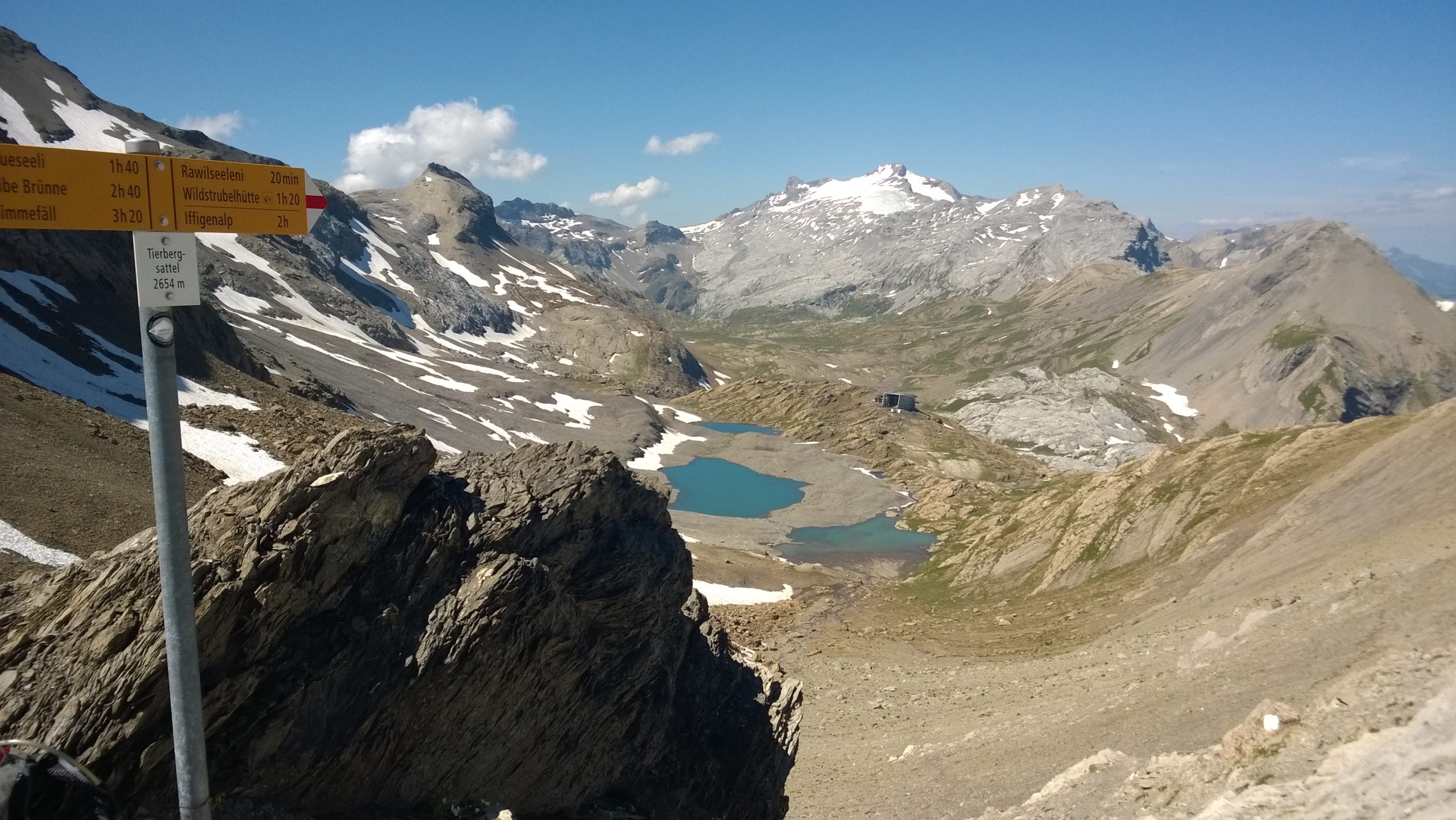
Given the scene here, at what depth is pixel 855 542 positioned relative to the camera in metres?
84.0

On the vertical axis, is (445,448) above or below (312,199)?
below

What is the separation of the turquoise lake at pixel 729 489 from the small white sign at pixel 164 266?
86.4 metres

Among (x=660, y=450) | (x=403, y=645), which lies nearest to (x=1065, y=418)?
(x=660, y=450)

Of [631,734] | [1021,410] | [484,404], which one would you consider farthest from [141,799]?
[1021,410]

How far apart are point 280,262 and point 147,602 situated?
136m

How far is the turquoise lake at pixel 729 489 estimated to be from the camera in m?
96.1

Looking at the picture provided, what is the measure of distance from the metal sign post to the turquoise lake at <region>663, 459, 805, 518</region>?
8599cm

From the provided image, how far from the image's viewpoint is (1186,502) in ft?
155

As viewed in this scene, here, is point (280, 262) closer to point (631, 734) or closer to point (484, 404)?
point (484, 404)

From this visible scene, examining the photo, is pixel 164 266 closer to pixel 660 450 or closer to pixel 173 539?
pixel 173 539

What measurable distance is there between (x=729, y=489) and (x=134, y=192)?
3931 inches

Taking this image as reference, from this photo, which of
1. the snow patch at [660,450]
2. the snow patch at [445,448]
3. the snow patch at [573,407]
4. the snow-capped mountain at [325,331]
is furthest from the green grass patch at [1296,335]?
the snow patch at [445,448]

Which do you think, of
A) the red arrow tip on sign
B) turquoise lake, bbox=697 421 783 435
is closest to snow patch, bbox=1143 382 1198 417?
turquoise lake, bbox=697 421 783 435

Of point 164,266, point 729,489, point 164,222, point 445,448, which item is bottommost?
point 729,489
